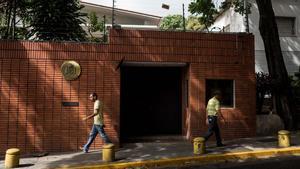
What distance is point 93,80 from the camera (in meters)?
11.2

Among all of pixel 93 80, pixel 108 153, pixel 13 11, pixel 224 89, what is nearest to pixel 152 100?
pixel 224 89

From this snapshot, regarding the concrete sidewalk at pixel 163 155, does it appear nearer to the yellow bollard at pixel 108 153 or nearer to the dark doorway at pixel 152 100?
the yellow bollard at pixel 108 153

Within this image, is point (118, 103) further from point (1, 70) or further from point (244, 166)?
point (244, 166)

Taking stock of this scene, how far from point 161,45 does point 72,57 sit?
306 cm

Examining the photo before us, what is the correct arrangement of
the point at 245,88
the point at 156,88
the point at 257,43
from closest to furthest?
1. the point at 245,88
2. the point at 156,88
3. the point at 257,43

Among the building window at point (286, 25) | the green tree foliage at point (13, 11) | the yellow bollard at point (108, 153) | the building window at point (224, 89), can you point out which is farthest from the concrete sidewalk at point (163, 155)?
the building window at point (286, 25)

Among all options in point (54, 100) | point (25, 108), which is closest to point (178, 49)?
point (54, 100)

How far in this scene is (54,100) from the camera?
1094 cm

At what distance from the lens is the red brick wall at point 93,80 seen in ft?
35.2

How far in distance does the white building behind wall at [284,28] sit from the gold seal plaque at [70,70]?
475 inches

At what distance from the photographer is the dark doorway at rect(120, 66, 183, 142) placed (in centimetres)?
1322

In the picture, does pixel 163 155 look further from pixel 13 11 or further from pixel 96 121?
pixel 13 11

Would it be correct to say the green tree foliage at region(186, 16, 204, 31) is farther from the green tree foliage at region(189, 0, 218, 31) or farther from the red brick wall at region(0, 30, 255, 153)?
the red brick wall at region(0, 30, 255, 153)

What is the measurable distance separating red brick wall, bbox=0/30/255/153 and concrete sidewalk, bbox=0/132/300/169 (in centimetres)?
77
